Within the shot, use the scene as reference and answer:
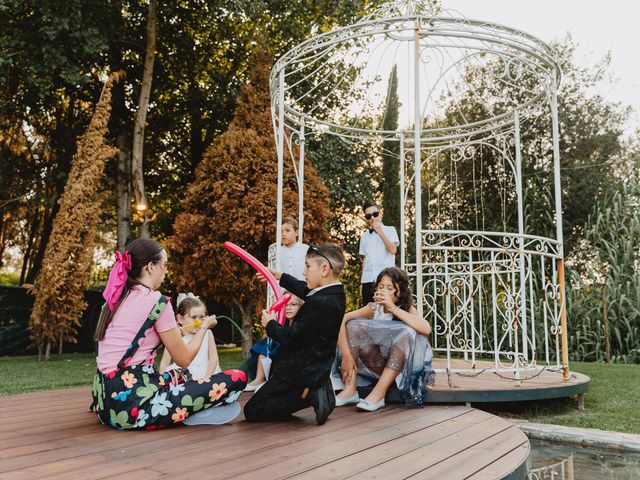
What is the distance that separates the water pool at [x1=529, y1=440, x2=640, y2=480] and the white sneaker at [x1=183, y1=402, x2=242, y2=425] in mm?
1822

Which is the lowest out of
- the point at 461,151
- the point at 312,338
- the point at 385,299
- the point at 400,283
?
the point at 312,338

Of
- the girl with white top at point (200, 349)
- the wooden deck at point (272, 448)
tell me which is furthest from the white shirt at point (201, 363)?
the wooden deck at point (272, 448)

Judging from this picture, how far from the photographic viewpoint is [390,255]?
5.44 meters

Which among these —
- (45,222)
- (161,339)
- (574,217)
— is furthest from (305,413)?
(45,222)

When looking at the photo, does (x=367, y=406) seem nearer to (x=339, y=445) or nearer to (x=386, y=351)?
(x=386, y=351)

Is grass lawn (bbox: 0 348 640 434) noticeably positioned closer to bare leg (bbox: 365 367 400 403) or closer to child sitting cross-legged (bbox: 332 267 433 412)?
child sitting cross-legged (bbox: 332 267 433 412)

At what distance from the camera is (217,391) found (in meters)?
3.02

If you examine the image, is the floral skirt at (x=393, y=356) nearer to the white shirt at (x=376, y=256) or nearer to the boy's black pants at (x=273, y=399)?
the boy's black pants at (x=273, y=399)

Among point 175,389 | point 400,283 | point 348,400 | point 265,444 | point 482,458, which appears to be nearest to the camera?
point 482,458

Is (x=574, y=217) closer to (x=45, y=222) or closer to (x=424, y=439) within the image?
(x=424, y=439)

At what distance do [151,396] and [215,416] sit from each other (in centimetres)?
43

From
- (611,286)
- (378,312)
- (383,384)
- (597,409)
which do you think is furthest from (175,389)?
(611,286)

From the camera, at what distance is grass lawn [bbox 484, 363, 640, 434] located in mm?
4309

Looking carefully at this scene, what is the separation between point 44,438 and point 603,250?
32.3 feet
